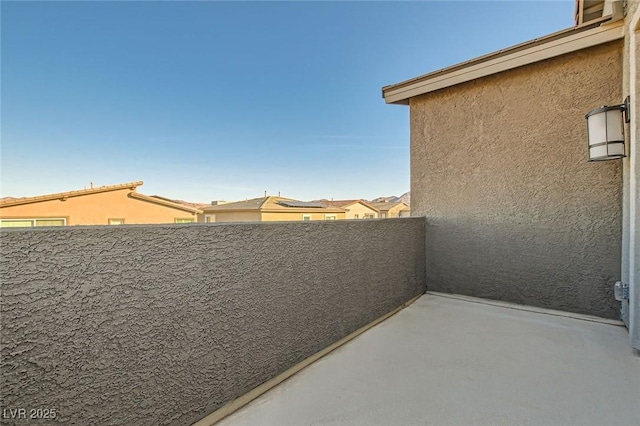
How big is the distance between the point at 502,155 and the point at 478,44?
652 cm

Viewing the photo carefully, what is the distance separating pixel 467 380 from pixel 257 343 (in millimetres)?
2386

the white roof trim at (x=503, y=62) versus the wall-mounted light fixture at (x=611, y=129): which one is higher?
the white roof trim at (x=503, y=62)

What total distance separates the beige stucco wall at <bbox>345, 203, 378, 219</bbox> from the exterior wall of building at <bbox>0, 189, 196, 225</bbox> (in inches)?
705

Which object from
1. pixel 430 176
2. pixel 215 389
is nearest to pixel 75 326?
pixel 215 389

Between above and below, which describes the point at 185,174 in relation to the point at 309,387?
above

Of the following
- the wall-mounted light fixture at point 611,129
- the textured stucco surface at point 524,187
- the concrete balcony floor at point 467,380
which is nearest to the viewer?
the concrete balcony floor at point 467,380

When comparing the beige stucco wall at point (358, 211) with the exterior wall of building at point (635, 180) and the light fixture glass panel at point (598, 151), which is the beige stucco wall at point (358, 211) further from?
the exterior wall of building at point (635, 180)

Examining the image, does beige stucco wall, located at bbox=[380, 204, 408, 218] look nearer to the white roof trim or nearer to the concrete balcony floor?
the white roof trim

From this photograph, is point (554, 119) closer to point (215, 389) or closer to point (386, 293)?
point (386, 293)

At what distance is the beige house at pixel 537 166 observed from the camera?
4.65m

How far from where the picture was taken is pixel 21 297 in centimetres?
174

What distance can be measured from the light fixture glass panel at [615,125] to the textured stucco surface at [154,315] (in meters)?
4.47

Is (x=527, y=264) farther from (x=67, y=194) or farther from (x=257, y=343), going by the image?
(x=67, y=194)

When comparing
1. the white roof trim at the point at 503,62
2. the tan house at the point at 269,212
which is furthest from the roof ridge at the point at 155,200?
the white roof trim at the point at 503,62
